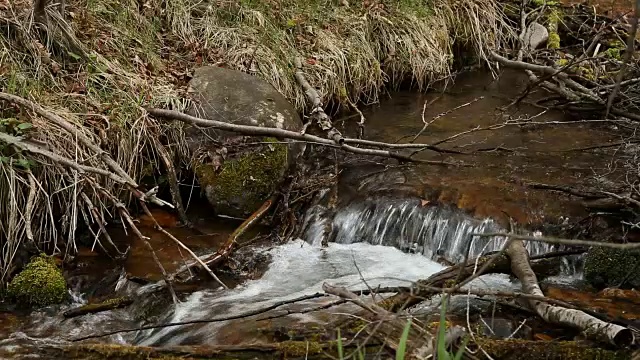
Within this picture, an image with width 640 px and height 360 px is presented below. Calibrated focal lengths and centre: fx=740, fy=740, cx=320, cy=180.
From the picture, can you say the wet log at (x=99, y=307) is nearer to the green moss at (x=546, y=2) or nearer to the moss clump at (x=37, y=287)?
the moss clump at (x=37, y=287)

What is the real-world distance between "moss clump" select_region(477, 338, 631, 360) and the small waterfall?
80.2 inches

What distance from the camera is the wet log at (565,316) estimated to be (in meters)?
2.98

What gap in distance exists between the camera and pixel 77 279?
4711 millimetres

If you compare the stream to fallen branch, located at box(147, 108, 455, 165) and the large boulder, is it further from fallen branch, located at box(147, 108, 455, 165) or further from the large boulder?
fallen branch, located at box(147, 108, 455, 165)

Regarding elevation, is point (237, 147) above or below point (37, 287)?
above

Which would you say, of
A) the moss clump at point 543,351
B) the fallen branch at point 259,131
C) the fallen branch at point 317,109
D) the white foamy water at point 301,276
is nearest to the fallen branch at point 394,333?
the moss clump at point 543,351

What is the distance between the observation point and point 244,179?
5688 mm

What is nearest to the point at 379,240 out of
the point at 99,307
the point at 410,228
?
the point at 410,228

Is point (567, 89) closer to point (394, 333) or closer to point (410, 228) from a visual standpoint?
point (410, 228)

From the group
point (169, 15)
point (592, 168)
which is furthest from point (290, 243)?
point (169, 15)

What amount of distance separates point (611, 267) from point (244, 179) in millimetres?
2690

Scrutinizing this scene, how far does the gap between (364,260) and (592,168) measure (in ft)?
6.96

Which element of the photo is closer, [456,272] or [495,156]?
[456,272]

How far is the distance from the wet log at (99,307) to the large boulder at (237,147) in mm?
1370
